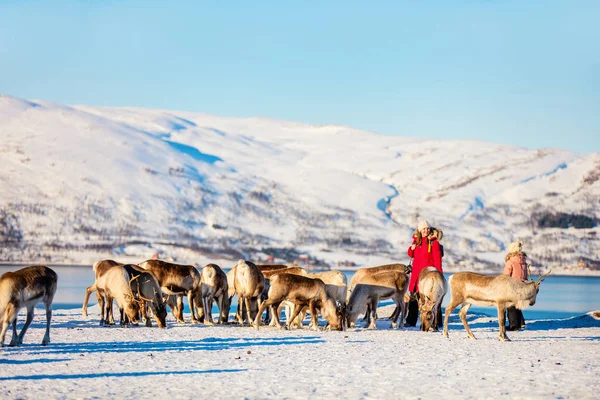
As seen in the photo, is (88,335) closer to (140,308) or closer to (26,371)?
(140,308)

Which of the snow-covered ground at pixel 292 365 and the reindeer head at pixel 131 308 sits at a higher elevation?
the reindeer head at pixel 131 308

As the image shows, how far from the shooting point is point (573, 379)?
1327 cm

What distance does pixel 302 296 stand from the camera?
20984mm

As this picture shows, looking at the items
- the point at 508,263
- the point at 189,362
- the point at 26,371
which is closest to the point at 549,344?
the point at 508,263

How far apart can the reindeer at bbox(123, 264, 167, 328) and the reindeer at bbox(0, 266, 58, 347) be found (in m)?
4.35

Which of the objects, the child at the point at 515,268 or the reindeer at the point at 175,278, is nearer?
the child at the point at 515,268

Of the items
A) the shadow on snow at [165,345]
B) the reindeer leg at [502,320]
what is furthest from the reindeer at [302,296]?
the reindeer leg at [502,320]

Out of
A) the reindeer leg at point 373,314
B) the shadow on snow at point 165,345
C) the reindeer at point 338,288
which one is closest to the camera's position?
the shadow on snow at point 165,345

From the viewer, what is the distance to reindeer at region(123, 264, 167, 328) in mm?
21031

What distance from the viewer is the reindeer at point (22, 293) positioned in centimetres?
1573

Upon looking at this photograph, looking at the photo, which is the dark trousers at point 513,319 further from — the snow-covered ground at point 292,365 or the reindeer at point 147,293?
the reindeer at point 147,293

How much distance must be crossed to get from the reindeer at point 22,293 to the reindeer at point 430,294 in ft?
30.6

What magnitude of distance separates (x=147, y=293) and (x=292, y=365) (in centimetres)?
785

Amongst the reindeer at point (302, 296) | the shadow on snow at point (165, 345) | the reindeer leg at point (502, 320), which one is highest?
the reindeer at point (302, 296)
